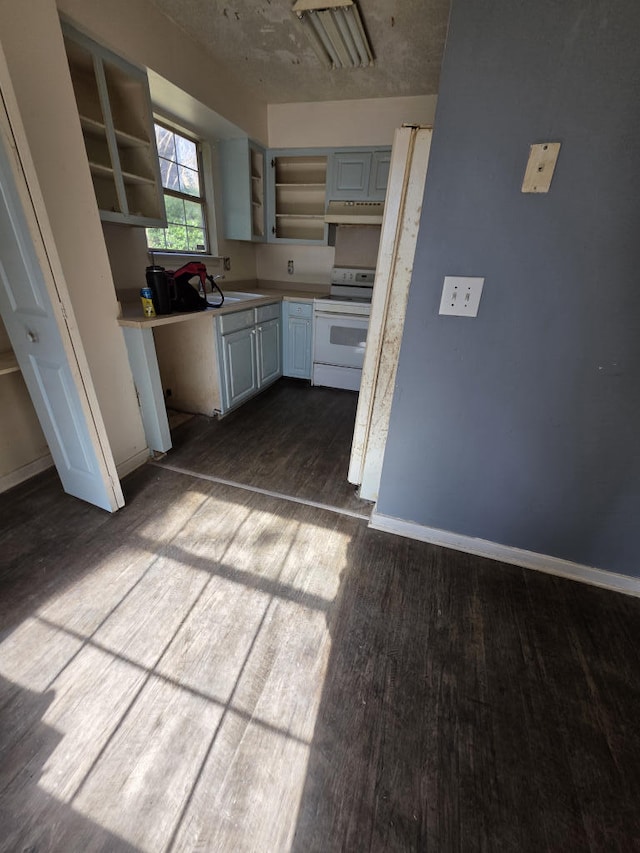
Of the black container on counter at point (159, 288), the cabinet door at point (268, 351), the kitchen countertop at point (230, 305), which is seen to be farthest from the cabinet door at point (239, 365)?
the black container on counter at point (159, 288)

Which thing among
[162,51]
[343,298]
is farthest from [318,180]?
→ [162,51]

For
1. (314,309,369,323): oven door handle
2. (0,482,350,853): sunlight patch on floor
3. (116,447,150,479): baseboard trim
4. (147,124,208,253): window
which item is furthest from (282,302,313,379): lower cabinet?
(0,482,350,853): sunlight patch on floor

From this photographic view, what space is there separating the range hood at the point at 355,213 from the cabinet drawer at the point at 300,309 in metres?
0.83

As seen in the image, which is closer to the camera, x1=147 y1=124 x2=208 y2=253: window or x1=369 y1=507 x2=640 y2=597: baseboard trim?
x1=369 y1=507 x2=640 y2=597: baseboard trim

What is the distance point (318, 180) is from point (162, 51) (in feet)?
6.14

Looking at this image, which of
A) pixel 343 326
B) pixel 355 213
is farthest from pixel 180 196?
pixel 343 326

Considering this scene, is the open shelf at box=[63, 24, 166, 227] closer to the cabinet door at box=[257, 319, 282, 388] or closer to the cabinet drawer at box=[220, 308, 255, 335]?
the cabinet drawer at box=[220, 308, 255, 335]

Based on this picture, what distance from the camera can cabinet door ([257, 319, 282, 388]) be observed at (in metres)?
3.28

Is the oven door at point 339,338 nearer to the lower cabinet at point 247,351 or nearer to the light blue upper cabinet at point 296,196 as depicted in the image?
the lower cabinet at point 247,351

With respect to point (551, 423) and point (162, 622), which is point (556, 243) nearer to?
point (551, 423)

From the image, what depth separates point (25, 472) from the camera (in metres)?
2.07

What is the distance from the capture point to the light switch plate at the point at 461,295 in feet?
4.15

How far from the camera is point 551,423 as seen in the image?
138 cm

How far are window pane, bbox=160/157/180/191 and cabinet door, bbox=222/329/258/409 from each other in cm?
133
